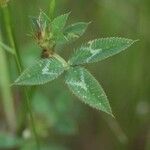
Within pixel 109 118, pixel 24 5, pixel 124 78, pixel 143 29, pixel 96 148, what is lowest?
pixel 96 148

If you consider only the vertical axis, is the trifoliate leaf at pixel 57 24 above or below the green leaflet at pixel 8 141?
above

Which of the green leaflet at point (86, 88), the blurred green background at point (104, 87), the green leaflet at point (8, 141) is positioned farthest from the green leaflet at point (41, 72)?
the blurred green background at point (104, 87)

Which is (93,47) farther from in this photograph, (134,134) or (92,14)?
(92,14)

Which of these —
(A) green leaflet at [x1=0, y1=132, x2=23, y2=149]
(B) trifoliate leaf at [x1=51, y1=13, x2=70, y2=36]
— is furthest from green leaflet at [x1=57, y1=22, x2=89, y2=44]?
(A) green leaflet at [x1=0, y1=132, x2=23, y2=149]

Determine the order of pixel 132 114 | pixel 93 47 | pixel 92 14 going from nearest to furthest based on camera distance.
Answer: pixel 93 47
pixel 132 114
pixel 92 14

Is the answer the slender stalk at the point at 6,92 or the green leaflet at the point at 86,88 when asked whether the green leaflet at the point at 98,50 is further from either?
the slender stalk at the point at 6,92

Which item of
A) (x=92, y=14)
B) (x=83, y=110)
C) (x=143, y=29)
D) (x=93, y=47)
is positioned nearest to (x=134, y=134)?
(x=83, y=110)

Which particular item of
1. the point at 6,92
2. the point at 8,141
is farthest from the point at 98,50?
the point at 6,92

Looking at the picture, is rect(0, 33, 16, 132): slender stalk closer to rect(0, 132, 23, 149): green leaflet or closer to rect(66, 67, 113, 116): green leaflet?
rect(0, 132, 23, 149): green leaflet
